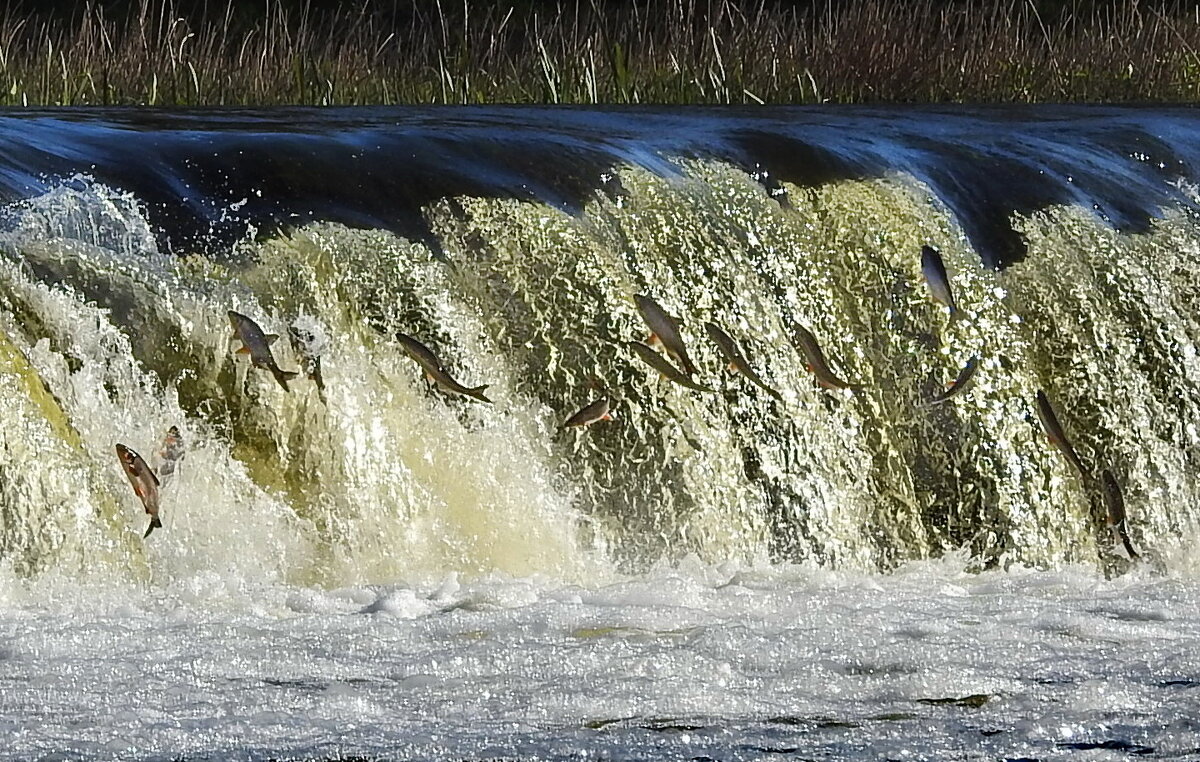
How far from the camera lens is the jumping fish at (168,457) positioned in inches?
238

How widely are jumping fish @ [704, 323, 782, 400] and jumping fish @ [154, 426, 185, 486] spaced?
184 cm

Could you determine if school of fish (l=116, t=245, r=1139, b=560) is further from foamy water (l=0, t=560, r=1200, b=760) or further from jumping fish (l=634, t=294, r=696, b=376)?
foamy water (l=0, t=560, r=1200, b=760)

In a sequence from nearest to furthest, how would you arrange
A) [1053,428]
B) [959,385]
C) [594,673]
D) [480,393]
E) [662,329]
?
1. [594,673]
2. [662,329]
3. [1053,428]
4. [480,393]
5. [959,385]

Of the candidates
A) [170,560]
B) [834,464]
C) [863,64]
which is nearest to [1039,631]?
[834,464]

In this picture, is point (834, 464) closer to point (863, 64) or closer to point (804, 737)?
point (804, 737)

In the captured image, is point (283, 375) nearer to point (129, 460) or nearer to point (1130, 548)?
point (129, 460)

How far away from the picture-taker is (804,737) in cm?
440

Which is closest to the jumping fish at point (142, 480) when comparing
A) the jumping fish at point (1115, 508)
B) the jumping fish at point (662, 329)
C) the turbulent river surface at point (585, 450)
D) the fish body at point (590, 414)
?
the turbulent river surface at point (585, 450)

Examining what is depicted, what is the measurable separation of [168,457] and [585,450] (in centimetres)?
144

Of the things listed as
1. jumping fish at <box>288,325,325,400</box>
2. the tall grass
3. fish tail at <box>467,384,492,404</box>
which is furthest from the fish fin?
the tall grass

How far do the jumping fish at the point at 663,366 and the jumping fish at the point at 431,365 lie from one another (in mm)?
574

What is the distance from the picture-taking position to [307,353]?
6.59m

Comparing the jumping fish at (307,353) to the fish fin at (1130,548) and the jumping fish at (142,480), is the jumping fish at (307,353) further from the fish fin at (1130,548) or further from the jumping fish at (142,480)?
the fish fin at (1130,548)

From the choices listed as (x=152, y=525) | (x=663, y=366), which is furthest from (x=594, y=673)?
(x=663, y=366)
